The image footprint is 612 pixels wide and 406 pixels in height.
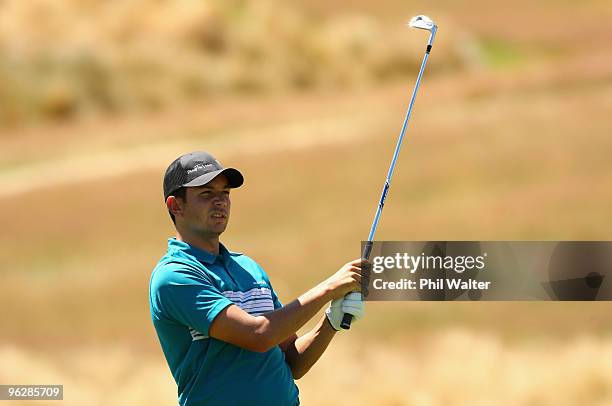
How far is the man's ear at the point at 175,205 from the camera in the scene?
5.35 meters

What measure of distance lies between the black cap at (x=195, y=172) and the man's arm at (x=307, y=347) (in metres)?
0.77

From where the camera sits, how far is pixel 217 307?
5.03 m

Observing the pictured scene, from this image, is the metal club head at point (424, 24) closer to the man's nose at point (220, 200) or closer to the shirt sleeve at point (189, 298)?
the man's nose at point (220, 200)

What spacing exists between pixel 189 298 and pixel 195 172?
551 millimetres

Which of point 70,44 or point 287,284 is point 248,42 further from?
point 287,284

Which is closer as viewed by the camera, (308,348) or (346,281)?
(346,281)

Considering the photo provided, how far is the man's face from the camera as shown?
5.28 m

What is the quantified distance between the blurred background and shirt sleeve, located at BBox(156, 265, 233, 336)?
18.2ft

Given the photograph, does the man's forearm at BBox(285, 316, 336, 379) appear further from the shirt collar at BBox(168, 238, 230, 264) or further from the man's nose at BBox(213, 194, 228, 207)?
the man's nose at BBox(213, 194, 228, 207)

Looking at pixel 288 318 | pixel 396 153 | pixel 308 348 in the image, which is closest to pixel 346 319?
pixel 308 348

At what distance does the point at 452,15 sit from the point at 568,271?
61.8 metres

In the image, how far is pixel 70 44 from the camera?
50031mm

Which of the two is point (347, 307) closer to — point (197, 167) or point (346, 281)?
A: point (346, 281)

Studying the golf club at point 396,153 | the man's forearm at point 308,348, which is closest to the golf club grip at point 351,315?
the golf club at point 396,153
